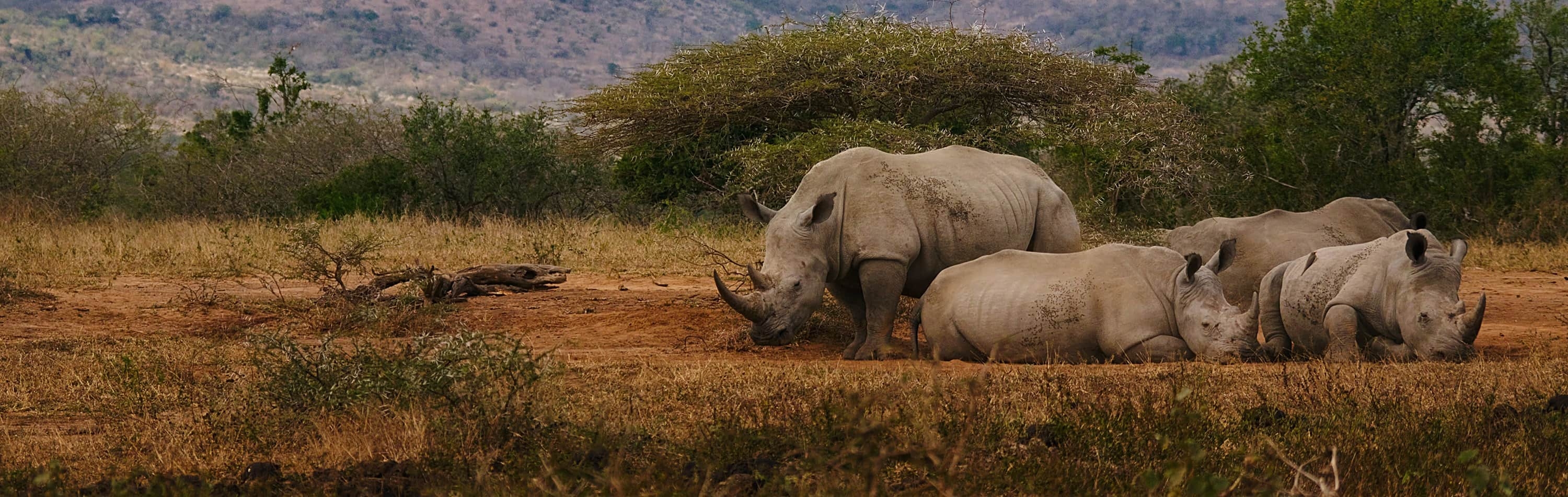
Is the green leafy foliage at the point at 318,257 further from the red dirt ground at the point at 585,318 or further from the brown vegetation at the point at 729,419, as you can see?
the brown vegetation at the point at 729,419

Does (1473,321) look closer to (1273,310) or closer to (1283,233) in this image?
(1273,310)

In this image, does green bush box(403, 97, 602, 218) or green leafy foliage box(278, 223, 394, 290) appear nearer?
green leafy foliage box(278, 223, 394, 290)

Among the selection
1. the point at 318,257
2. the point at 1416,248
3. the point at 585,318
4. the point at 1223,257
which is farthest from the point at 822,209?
the point at 318,257

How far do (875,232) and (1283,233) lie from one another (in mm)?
3127

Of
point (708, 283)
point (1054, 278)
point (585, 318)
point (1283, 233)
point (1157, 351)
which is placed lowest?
point (708, 283)

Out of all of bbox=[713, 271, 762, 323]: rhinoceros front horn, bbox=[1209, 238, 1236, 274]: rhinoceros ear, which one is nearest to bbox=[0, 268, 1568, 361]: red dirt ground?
bbox=[713, 271, 762, 323]: rhinoceros front horn

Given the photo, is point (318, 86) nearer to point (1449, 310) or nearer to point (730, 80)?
point (730, 80)

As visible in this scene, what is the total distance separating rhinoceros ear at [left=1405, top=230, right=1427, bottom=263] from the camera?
7.99 m

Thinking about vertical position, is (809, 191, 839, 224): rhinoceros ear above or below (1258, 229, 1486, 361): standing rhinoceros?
above

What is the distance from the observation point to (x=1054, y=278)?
8.91 metres

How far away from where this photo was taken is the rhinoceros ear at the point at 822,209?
9.26 m

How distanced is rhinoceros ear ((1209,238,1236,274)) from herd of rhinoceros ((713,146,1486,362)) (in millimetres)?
12

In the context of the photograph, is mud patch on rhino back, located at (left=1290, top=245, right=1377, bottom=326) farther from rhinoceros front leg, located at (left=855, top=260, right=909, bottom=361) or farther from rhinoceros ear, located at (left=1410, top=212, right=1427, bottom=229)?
rhinoceros front leg, located at (left=855, top=260, right=909, bottom=361)

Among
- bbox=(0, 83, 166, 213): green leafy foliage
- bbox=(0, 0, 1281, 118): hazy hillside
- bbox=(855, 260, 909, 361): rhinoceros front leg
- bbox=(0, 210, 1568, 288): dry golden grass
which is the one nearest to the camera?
bbox=(855, 260, 909, 361): rhinoceros front leg
